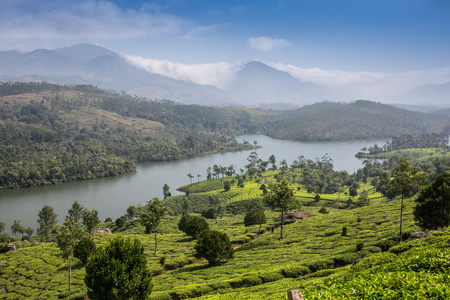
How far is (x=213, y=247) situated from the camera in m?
32.6

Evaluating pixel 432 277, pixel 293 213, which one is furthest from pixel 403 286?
pixel 293 213

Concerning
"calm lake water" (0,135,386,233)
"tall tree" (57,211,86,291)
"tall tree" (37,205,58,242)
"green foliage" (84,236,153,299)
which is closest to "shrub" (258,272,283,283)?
"green foliage" (84,236,153,299)

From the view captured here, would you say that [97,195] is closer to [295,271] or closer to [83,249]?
[83,249]

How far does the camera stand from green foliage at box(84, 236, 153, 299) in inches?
738

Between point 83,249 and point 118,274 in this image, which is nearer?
point 118,274

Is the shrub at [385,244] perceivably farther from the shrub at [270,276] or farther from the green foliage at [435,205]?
the shrub at [270,276]

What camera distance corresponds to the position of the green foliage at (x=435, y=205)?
24.4m

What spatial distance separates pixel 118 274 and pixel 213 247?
1532 centimetres

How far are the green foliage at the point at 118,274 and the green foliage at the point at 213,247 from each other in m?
13.3

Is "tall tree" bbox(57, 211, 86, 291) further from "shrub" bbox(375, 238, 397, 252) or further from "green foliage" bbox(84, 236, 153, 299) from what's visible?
"shrub" bbox(375, 238, 397, 252)

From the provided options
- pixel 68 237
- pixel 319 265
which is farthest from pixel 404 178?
pixel 68 237

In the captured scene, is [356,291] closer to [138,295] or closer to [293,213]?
[138,295]

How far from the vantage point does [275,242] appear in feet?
125

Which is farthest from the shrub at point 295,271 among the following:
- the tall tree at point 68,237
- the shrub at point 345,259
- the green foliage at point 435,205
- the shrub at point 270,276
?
the tall tree at point 68,237
